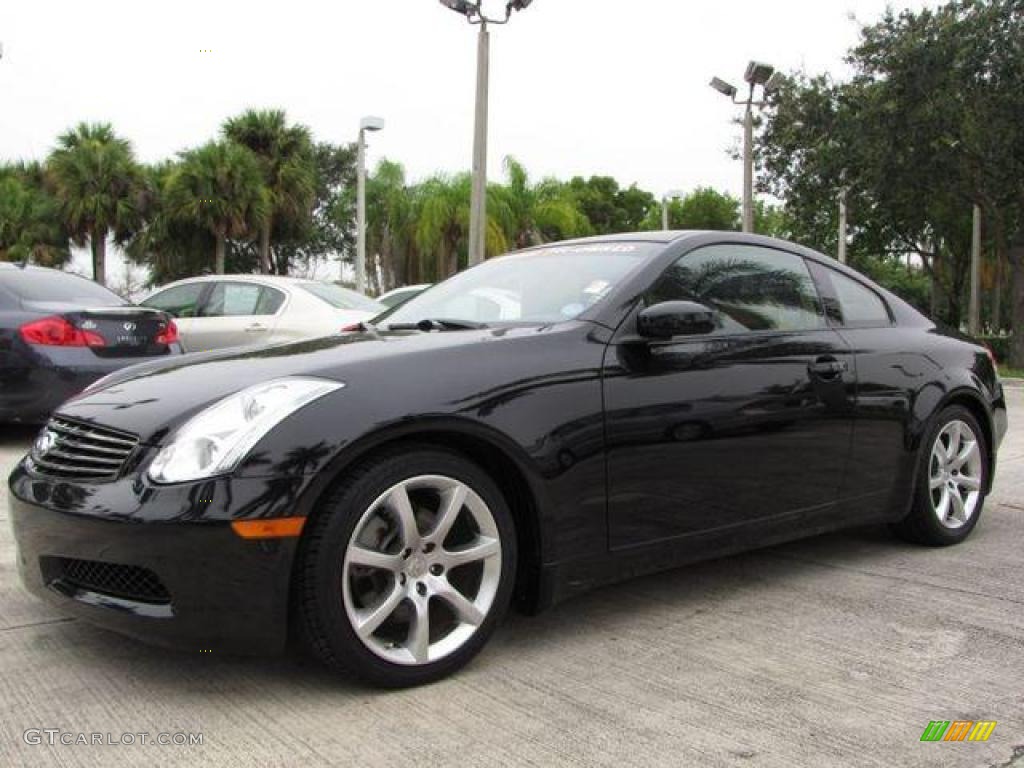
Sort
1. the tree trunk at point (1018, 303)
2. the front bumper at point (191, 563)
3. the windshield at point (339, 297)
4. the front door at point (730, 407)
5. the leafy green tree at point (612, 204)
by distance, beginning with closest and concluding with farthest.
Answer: the front bumper at point (191, 563)
the front door at point (730, 407)
the windshield at point (339, 297)
the tree trunk at point (1018, 303)
the leafy green tree at point (612, 204)

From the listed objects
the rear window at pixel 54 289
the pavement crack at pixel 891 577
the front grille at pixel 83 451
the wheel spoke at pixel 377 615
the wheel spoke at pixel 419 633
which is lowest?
the pavement crack at pixel 891 577

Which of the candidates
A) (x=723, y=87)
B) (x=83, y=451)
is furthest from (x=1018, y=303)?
(x=83, y=451)

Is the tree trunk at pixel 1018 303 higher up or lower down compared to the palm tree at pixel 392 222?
lower down

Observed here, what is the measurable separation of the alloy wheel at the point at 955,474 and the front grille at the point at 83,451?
3405mm

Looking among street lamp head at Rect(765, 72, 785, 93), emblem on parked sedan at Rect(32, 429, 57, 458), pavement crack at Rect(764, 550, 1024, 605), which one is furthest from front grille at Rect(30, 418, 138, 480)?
street lamp head at Rect(765, 72, 785, 93)

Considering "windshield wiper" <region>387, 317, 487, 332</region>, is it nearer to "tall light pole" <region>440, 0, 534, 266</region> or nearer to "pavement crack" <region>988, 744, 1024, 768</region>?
"pavement crack" <region>988, 744, 1024, 768</region>

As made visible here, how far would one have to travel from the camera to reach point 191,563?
255 cm

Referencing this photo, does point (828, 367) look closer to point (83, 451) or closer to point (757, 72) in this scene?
point (83, 451)

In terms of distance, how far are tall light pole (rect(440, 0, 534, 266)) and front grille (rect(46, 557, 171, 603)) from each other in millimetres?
11810

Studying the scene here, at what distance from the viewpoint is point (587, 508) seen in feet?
10.2

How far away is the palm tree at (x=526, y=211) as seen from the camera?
3672 cm

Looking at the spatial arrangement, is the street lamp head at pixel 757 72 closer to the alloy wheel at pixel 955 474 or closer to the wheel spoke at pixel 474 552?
the alloy wheel at pixel 955 474

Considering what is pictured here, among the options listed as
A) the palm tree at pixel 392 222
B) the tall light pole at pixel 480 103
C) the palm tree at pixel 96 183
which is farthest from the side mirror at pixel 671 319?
the palm tree at pixel 392 222

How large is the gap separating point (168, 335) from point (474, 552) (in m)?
5.24
